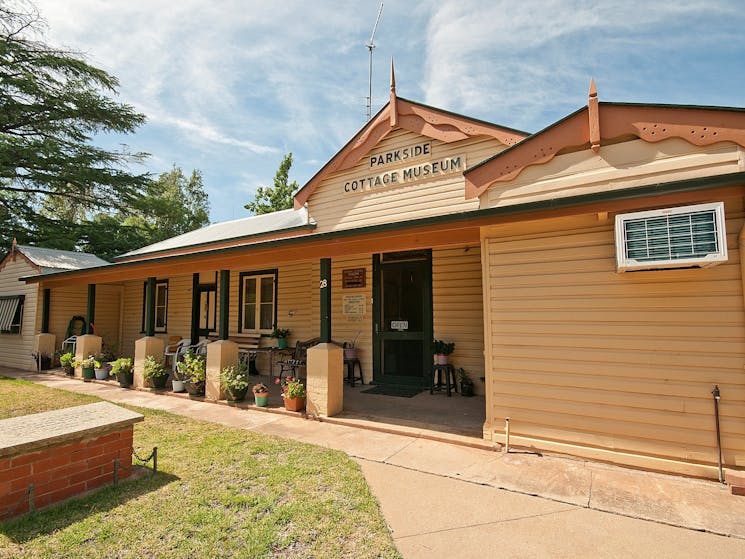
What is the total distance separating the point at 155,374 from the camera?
774cm

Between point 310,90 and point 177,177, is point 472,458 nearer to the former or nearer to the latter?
point 310,90

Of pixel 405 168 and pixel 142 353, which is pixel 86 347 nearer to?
pixel 142 353

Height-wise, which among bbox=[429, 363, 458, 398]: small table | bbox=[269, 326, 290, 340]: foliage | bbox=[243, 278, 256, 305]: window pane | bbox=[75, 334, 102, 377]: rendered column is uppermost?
bbox=[243, 278, 256, 305]: window pane

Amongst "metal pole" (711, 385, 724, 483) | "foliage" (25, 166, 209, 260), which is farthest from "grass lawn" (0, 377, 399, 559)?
"foliage" (25, 166, 209, 260)

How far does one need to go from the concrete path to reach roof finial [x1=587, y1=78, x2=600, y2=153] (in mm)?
3111

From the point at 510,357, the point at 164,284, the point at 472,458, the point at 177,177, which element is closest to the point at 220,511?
the point at 472,458

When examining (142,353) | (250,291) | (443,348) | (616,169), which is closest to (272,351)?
(250,291)

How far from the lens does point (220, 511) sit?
9.60 ft

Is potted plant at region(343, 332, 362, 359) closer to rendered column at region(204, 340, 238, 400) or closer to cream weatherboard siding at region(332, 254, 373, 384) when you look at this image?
cream weatherboard siding at region(332, 254, 373, 384)

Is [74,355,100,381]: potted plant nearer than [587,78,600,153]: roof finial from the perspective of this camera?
No

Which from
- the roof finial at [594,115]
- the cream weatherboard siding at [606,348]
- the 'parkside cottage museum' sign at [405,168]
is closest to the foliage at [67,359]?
the 'parkside cottage museum' sign at [405,168]

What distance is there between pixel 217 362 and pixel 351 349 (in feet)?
8.48

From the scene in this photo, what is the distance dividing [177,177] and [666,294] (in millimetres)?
37141

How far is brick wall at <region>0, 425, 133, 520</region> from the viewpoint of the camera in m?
2.80
